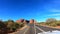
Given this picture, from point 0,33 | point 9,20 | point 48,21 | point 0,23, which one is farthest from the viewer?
point 48,21

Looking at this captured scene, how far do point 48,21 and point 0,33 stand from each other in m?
51.0

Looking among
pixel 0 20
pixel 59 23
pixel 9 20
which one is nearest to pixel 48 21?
pixel 59 23

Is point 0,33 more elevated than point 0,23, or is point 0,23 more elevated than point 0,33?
point 0,23

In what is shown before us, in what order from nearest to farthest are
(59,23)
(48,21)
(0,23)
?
(0,23), (59,23), (48,21)

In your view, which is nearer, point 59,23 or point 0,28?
point 0,28

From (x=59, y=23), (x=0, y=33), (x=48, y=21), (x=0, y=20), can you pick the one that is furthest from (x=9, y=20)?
(x=48, y=21)

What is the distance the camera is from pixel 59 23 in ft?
192

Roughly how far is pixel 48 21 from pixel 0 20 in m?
48.4

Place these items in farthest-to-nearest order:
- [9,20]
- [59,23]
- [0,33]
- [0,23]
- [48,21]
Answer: [48,21]
[59,23]
[9,20]
[0,23]
[0,33]

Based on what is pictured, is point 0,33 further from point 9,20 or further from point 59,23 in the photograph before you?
point 59,23

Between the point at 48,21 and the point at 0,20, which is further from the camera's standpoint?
the point at 48,21

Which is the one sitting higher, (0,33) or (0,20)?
(0,20)

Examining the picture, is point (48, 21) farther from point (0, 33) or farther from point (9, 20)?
point (0, 33)

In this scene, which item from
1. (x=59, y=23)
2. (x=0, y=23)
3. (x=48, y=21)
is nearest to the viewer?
(x=0, y=23)
